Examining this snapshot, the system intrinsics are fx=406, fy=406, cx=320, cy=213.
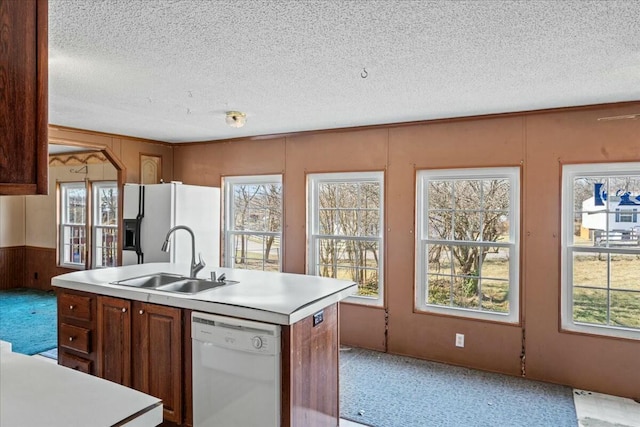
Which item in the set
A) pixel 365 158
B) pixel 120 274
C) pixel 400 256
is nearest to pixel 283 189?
pixel 365 158

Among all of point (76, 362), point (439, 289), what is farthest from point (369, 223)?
point (76, 362)

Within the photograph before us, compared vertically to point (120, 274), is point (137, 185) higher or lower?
higher

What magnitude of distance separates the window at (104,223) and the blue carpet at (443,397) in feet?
15.4

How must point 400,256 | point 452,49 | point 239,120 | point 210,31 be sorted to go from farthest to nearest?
point 400,256 < point 239,120 < point 452,49 < point 210,31

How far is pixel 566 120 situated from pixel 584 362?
6.52ft

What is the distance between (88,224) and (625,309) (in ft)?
23.6

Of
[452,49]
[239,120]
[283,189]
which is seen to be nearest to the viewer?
[452,49]

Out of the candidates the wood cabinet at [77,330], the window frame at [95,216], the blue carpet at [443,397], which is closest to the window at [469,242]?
the blue carpet at [443,397]

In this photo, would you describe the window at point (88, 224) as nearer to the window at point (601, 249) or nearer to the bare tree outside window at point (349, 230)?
the bare tree outside window at point (349, 230)

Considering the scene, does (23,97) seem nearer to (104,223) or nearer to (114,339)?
(114,339)

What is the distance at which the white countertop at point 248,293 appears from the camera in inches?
85.6

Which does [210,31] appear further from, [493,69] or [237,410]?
[237,410]

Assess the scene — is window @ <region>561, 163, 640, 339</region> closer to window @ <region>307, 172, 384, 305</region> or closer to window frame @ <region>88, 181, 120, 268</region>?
window @ <region>307, 172, 384, 305</region>

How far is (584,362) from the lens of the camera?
10.9 feet
